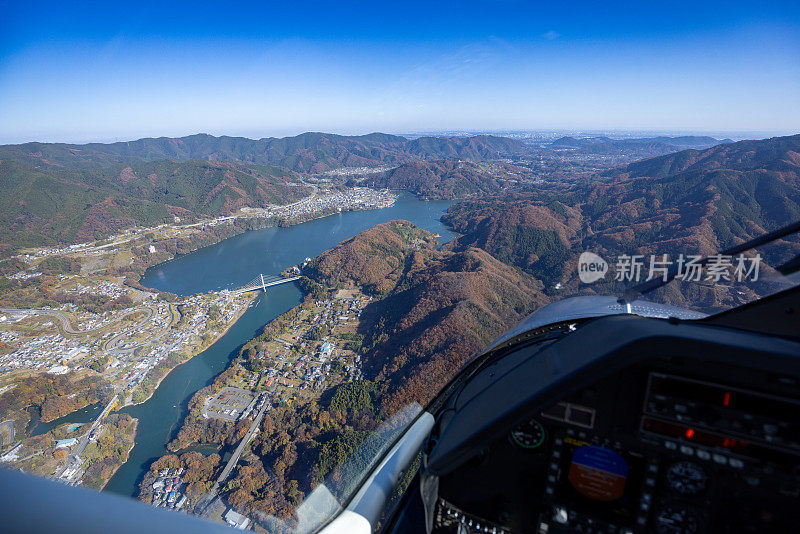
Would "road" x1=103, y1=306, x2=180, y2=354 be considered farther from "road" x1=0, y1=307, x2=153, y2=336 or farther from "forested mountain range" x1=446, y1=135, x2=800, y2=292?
"forested mountain range" x1=446, y1=135, x2=800, y2=292

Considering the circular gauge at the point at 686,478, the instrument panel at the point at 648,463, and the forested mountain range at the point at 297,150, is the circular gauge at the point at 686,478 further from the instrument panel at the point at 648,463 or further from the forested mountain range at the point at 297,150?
the forested mountain range at the point at 297,150

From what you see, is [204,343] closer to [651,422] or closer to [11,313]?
[11,313]

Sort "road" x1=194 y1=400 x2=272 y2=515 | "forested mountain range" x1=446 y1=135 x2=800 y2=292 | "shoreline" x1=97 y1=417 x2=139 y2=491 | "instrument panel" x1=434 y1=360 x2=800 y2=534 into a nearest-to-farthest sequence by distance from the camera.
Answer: "instrument panel" x1=434 y1=360 x2=800 y2=534
"road" x1=194 y1=400 x2=272 y2=515
"shoreline" x1=97 y1=417 x2=139 y2=491
"forested mountain range" x1=446 y1=135 x2=800 y2=292

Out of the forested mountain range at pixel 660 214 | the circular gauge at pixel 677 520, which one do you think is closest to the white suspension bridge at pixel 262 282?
the forested mountain range at pixel 660 214

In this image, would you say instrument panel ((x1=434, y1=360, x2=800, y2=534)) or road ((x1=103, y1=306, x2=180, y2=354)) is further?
road ((x1=103, y1=306, x2=180, y2=354))

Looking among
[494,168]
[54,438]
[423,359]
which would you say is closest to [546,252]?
[423,359]

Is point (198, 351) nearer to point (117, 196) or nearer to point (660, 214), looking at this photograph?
point (660, 214)

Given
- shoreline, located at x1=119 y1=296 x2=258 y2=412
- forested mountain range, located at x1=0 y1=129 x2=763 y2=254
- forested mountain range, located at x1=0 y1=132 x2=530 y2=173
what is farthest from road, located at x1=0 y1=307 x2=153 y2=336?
forested mountain range, located at x1=0 y1=132 x2=530 y2=173
